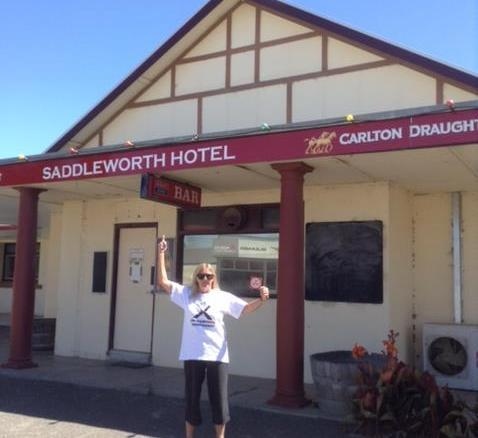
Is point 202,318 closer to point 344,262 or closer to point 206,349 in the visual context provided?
point 206,349

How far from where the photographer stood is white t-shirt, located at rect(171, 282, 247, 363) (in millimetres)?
5027

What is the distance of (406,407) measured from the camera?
5.73 metres

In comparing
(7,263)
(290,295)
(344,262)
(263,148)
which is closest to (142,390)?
(290,295)

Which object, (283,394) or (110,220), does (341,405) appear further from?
(110,220)

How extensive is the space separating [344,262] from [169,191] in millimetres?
2491

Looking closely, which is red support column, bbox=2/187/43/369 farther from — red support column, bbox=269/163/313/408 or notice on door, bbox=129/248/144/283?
red support column, bbox=269/163/313/408

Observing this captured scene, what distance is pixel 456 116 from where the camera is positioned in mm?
5789

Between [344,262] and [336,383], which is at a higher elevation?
[344,262]

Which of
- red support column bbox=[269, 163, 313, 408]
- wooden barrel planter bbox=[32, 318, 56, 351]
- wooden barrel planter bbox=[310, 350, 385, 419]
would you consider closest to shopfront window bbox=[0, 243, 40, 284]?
wooden barrel planter bbox=[32, 318, 56, 351]

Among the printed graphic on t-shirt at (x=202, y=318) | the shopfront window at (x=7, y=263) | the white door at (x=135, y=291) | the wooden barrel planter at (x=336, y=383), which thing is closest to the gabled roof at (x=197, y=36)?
the white door at (x=135, y=291)

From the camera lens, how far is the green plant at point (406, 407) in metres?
5.45

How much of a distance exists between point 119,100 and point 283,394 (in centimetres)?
567

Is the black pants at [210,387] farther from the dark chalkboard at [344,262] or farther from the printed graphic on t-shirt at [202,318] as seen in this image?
the dark chalkboard at [344,262]

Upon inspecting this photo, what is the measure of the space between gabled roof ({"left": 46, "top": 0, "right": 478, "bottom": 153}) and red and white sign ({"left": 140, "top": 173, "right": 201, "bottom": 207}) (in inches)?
95.2
